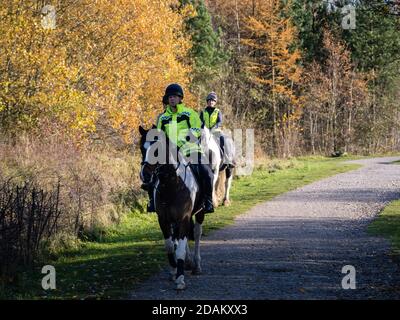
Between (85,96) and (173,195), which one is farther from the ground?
(85,96)

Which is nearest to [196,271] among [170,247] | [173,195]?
[170,247]

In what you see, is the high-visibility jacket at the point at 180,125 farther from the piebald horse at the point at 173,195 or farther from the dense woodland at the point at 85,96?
the dense woodland at the point at 85,96

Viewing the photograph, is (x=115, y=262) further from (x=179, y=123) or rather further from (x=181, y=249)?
(x=179, y=123)

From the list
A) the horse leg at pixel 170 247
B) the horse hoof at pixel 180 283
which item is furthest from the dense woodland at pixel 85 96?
the horse hoof at pixel 180 283

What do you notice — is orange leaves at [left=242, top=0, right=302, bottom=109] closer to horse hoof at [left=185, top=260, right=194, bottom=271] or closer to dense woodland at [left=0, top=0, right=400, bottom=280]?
dense woodland at [left=0, top=0, right=400, bottom=280]

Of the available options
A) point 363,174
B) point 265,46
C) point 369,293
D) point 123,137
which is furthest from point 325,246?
point 265,46

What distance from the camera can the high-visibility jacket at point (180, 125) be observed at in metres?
9.12

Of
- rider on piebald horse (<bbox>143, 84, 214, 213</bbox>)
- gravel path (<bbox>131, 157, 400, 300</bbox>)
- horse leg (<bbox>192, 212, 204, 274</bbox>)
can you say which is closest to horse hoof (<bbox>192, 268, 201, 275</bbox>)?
horse leg (<bbox>192, 212, 204, 274</bbox>)

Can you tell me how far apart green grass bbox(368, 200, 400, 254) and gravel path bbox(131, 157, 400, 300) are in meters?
0.23

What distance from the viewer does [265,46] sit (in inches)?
1754

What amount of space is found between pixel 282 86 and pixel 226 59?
5.22m

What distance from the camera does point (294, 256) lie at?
1075cm

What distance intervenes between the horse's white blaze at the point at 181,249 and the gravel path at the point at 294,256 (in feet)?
1.53

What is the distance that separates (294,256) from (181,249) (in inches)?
111
